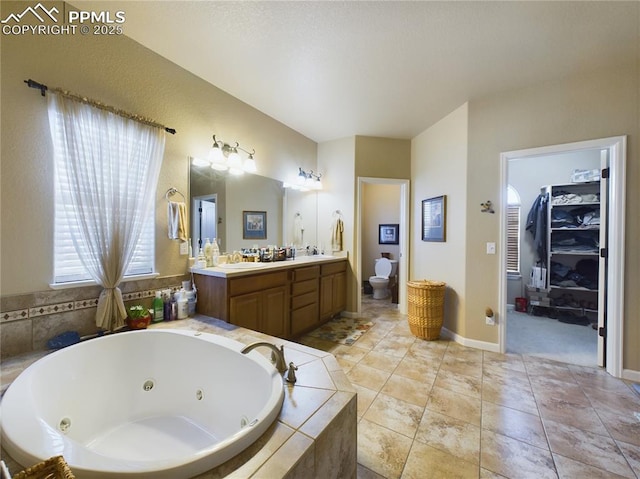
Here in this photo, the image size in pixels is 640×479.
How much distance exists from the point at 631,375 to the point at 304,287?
9.77 ft

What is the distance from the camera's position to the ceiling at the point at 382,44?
165 cm

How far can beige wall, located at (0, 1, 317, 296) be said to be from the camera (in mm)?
1458

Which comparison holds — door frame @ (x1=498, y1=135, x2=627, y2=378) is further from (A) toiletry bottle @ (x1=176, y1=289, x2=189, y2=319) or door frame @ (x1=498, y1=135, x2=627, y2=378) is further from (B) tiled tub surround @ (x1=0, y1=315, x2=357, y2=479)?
(A) toiletry bottle @ (x1=176, y1=289, x2=189, y2=319)

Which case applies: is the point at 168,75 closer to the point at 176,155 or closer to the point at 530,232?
the point at 176,155

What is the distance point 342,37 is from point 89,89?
5.97ft

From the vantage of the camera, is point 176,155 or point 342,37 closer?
point 342,37

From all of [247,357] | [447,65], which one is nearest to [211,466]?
[247,357]

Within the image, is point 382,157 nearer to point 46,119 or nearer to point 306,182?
point 306,182

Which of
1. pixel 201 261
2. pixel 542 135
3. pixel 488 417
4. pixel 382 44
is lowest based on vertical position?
pixel 488 417

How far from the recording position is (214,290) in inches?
85.0

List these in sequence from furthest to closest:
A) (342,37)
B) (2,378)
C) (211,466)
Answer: (342,37), (2,378), (211,466)

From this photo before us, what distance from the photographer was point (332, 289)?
3.43 m

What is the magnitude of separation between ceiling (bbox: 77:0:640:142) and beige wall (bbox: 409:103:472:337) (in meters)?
0.45

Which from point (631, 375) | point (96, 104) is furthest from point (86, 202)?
point (631, 375)
